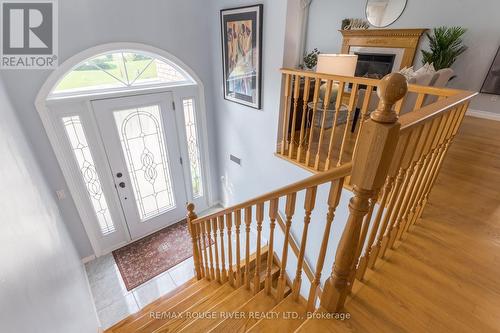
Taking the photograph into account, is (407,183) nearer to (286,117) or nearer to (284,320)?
(284,320)

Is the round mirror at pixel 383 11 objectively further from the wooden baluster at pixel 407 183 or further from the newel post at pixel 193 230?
the newel post at pixel 193 230

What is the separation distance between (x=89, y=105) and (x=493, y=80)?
6.27 m

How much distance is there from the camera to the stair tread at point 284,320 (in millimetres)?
1338

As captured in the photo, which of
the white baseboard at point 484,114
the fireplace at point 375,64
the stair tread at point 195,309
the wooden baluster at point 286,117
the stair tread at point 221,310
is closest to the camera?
the stair tread at point 221,310

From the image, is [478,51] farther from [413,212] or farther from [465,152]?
[413,212]

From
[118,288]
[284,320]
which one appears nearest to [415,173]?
[284,320]

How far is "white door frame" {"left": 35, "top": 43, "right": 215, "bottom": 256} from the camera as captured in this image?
2.55m

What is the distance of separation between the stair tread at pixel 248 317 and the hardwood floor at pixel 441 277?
0.58 metres

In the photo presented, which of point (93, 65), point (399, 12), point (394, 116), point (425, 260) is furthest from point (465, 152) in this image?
point (93, 65)

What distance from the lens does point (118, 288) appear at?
315cm

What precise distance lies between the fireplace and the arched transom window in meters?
4.28

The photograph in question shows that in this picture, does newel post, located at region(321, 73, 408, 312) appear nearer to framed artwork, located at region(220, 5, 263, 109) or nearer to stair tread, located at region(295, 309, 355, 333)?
stair tread, located at region(295, 309, 355, 333)
